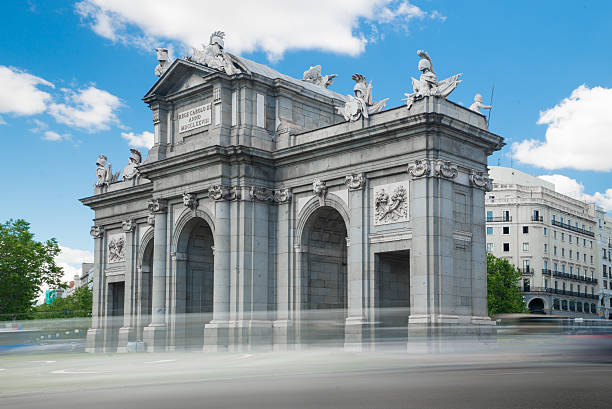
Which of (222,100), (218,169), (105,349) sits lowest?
(105,349)

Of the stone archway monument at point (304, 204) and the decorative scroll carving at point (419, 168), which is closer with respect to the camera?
the decorative scroll carving at point (419, 168)

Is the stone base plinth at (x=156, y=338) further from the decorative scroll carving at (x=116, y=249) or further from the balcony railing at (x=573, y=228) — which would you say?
the balcony railing at (x=573, y=228)

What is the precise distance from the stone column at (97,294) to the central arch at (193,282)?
434 inches

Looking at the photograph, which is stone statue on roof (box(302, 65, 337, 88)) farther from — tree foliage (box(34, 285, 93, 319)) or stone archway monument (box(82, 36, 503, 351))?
tree foliage (box(34, 285, 93, 319))

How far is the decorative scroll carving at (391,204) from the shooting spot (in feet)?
119

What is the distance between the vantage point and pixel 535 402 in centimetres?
1548

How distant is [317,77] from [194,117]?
28.7ft

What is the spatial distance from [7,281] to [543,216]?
61.6 metres

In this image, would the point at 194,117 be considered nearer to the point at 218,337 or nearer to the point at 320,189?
the point at 320,189

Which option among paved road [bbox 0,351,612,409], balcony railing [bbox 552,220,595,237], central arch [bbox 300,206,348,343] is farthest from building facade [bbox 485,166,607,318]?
paved road [bbox 0,351,612,409]

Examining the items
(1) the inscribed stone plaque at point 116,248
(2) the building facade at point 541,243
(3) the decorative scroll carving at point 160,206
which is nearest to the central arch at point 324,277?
(3) the decorative scroll carving at point 160,206

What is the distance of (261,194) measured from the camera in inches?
1633

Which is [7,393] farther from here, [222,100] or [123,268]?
[123,268]

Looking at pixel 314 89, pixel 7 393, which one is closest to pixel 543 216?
pixel 314 89
